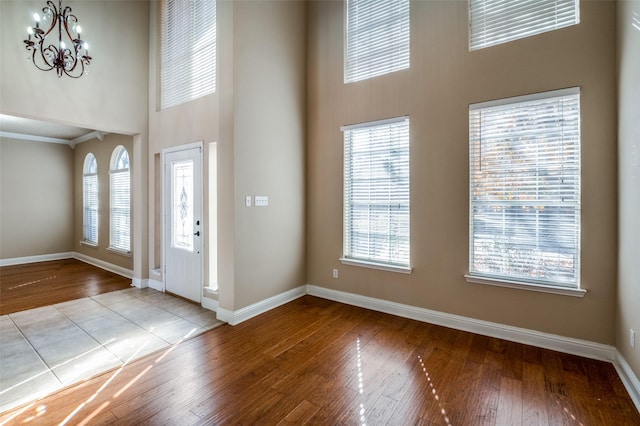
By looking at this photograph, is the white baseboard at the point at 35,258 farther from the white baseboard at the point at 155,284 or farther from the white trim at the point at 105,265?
the white baseboard at the point at 155,284

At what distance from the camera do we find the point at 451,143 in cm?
330

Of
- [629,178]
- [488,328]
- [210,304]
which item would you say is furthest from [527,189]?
[210,304]

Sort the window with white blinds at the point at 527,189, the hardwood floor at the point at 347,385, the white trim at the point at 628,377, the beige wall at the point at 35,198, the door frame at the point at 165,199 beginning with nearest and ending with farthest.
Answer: the hardwood floor at the point at 347,385, the white trim at the point at 628,377, the window with white blinds at the point at 527,189, the door frame at the point at 165,199, the beige wall at the point at 35,198

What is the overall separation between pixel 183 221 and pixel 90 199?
4399 millimetres

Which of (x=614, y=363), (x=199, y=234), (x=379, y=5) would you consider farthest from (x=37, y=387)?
(x=379, y=5)

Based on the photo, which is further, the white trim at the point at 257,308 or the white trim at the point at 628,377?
the white trim at the point at 257,308

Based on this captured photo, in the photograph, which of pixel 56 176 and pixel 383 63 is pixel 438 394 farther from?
pixel 56 176

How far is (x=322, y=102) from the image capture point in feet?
14.2

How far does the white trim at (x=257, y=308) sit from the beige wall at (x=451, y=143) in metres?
0.41

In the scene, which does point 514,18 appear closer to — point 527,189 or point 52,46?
point 527,189

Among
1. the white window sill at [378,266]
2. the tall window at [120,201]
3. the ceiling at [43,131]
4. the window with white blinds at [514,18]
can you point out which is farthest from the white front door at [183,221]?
the window with white blinds at [514,18]

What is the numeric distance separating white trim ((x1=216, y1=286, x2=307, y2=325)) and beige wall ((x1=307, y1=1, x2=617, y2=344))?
0.41 m

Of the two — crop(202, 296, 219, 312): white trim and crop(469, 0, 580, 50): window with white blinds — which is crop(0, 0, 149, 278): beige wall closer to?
crop(202, 296, 219, 312): white trim

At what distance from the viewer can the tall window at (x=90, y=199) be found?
22.5 ft
